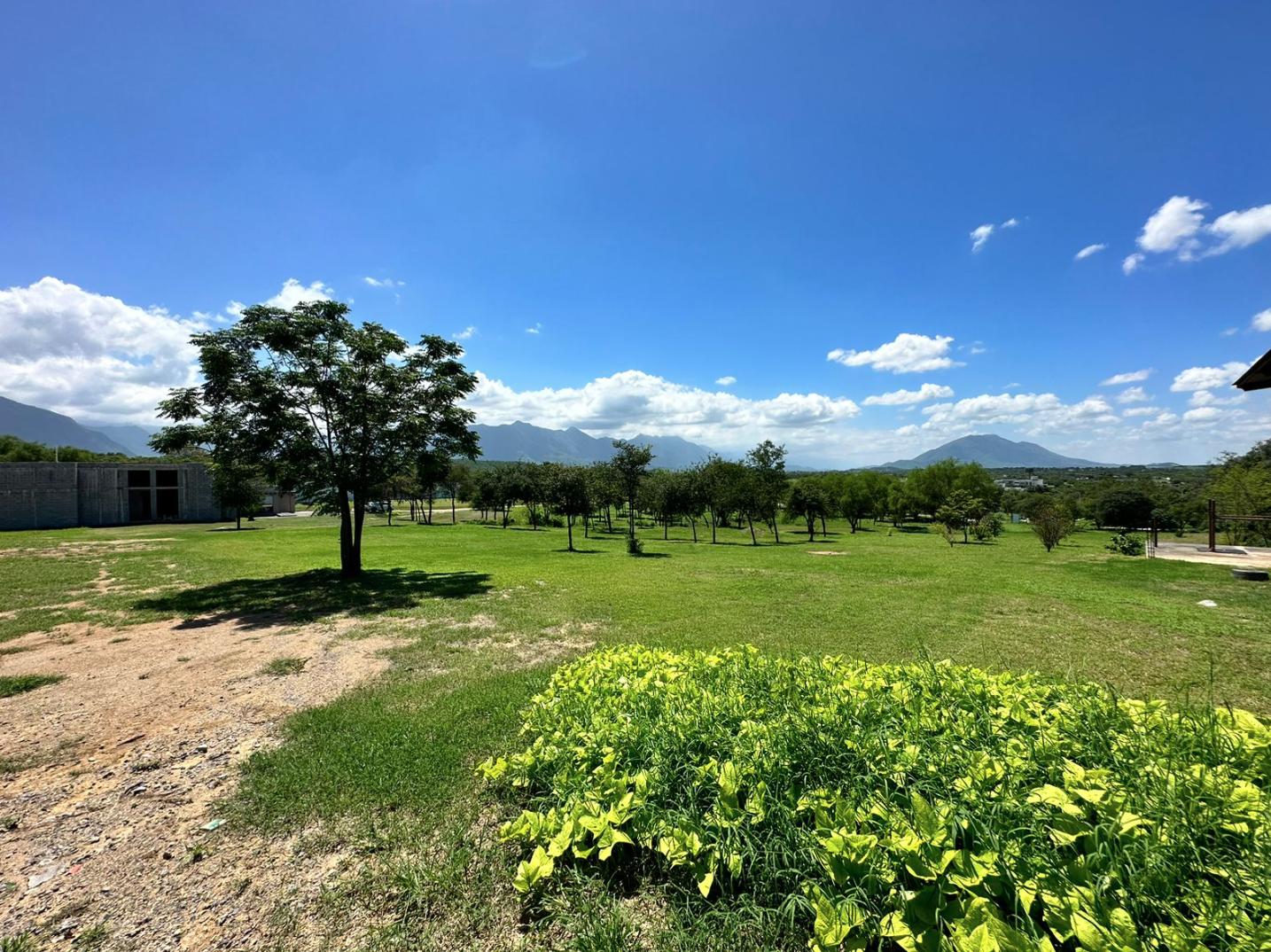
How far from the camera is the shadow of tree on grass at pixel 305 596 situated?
10.7m

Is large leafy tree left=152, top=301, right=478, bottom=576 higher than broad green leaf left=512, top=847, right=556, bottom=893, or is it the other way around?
large leafy tree left=152, top=301, right=478, bottom=576

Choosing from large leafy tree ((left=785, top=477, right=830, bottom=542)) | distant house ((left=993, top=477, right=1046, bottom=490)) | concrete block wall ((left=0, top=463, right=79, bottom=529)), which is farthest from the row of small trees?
distant house ((left=993, top=477, right=1046, bottom=490))

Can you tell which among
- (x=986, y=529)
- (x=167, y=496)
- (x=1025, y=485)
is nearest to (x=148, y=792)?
(x=986, y=529)

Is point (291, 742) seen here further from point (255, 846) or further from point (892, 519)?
point (892, 519)

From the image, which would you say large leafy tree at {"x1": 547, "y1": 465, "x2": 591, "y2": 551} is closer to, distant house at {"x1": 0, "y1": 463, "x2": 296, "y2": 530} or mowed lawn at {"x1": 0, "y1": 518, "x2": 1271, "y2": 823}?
mowed lawn at {"x1": 0, "y1": 518, "x2": 1271, "y2": 823}

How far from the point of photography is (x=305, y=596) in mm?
12836

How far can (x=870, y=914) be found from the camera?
77.2 inches

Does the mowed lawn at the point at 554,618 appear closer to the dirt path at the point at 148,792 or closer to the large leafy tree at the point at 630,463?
the dirt path at the point at 148,792

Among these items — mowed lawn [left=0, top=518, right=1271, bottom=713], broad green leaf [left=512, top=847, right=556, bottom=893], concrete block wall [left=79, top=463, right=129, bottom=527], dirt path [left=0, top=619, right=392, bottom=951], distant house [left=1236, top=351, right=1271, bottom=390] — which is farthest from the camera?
concrete block wall [left=79, top=463, right=129, bottom=527]

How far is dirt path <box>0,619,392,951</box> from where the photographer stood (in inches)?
112

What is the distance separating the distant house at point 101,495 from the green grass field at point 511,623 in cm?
2739

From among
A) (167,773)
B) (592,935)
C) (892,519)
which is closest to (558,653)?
(167,773)

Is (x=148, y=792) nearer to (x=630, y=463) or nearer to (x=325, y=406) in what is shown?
(x=325, y=406)

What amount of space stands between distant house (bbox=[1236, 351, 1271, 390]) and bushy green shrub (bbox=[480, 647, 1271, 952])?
580cm
